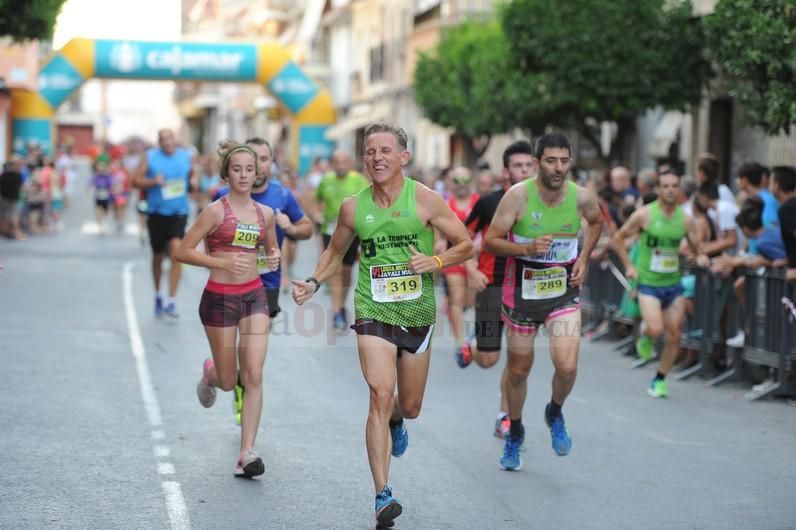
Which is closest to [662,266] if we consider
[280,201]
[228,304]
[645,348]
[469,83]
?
[645,348]

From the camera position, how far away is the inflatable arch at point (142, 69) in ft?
125

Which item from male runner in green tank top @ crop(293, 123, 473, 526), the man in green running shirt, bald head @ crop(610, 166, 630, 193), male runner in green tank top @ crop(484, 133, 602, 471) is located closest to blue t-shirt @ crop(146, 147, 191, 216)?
the man in green running shirt

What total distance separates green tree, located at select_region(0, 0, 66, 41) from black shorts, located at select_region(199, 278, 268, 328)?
16.7 meters

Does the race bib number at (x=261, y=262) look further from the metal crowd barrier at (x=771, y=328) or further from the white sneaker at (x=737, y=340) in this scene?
the white sneaker at (x=737, y=340)

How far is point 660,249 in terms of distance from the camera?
11922 mm

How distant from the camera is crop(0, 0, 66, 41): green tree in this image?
2423 cm

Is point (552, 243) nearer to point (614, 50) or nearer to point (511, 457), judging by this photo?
point (511, 457)

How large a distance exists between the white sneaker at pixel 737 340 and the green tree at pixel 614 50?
11084 mm

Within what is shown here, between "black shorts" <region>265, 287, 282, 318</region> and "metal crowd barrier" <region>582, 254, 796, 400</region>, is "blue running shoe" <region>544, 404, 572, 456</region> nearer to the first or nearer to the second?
"black shorts" <region>265, 287, 282, 318</region>

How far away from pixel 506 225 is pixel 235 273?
157cm

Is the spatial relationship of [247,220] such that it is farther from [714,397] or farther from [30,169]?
[30,169]

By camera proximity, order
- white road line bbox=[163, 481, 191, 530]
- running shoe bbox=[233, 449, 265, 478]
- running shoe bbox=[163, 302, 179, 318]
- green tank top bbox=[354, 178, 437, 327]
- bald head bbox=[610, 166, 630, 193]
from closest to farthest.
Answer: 1. white road line bbox=[163, 481, 191, 530]
2. green tank top bbox=[354, 178, 437, 327]
3. running shoe bbox=[233, 449, 265, 478]
4. running shoe bbox=[163, 302, 179, 318]
5. bald head bbox=[610, 166, 630, 193]

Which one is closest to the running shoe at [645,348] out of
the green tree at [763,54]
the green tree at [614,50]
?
the green tree at [763,54]

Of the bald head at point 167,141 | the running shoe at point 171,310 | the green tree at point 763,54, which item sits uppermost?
the green tree at point 763,54
